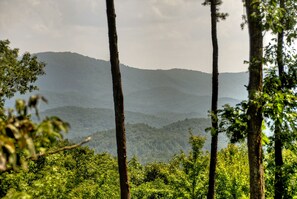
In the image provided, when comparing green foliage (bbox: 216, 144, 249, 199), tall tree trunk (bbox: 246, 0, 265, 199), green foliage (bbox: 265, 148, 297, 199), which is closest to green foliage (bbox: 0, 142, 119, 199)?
tall tree trunk (bbox: 246, 0, 265, 199)

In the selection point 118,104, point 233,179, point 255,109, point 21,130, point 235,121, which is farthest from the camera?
point 233,179

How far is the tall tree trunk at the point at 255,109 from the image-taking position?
6527mm

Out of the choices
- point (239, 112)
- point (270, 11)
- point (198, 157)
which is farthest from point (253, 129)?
point (198, 157)

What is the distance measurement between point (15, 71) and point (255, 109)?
2376cm

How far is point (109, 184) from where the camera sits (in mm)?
40469

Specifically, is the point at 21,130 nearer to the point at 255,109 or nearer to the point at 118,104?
the point at 255,109

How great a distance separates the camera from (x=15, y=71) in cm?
2703

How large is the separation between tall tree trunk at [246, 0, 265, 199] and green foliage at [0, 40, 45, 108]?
72.8 ft

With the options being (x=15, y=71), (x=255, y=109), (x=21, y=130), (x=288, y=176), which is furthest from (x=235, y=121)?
(x=15, y=71)

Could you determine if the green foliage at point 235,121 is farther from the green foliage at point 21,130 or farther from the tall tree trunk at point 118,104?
the green foliage at point 21,130

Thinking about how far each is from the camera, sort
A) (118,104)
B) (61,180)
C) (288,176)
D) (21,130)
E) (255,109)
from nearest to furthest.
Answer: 1. (21,130)
2. (255,109)
3. (118,104)
4. (288,176)
5. (61,180)

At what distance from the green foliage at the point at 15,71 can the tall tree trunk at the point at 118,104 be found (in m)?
18.2

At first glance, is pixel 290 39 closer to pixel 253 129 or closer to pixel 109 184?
pixel 253 129

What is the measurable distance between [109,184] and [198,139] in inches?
750
